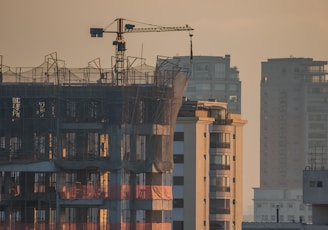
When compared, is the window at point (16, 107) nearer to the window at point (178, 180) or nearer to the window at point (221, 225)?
the window at point (178, 180)

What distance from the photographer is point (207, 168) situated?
169625 millimetres

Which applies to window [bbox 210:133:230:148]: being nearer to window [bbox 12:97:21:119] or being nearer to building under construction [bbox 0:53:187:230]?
building under construction [bbox 0:53:187:230]

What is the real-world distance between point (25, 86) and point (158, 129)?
8.72 m

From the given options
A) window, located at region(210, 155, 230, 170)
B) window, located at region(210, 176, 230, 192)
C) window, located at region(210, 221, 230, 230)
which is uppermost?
window, located at region(210, 155, 230, 170)

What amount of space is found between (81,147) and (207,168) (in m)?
54.7

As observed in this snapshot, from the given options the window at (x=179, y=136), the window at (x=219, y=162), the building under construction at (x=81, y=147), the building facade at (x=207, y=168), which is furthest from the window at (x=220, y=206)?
the building under construction at (x=81, y=147)

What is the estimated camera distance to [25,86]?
114812mm

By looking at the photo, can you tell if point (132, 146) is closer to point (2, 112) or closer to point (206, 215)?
point (2, 112)

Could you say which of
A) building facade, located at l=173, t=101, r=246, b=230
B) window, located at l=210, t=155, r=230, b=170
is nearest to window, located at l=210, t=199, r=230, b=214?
building facade, located at l=173, t=101, r=246, b=230

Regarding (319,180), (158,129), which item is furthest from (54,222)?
(319,180)

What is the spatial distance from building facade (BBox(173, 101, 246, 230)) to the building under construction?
141 feet

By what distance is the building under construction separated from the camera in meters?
114

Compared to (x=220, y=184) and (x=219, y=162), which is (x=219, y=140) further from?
(x=220, y=184)

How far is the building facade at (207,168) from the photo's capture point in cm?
16462
